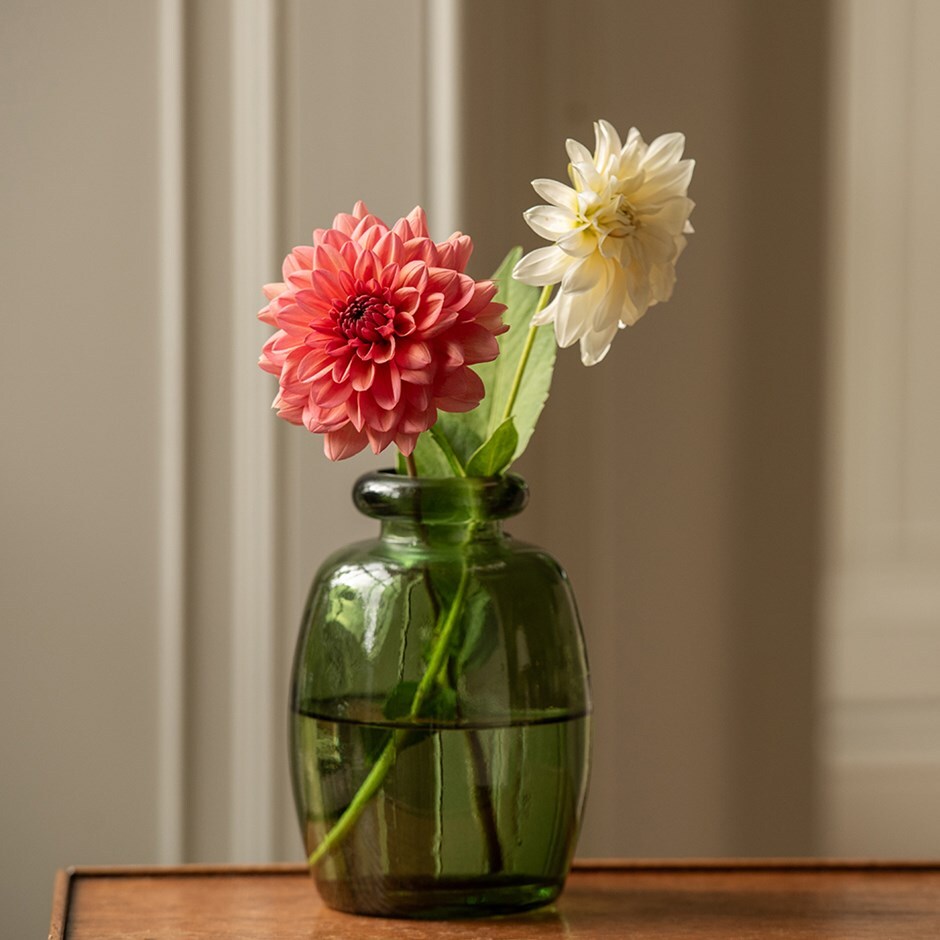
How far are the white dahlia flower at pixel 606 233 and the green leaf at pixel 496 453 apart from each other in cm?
6

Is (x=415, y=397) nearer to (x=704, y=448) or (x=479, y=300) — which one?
(x=479, y=300)

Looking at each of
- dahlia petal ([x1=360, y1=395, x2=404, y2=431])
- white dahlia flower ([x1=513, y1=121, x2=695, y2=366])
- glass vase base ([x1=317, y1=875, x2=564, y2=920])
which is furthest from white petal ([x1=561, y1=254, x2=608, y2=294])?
glass vase base ([x1=317, y1=875, x2=564, y2=920])

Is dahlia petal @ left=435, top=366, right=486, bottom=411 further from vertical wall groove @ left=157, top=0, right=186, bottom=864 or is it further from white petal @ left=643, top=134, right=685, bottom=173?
vertical wall groove @ left=157, top=0, right=186, bottom=864

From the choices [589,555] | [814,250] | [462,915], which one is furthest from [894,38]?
[462,915]

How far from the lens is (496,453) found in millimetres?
699

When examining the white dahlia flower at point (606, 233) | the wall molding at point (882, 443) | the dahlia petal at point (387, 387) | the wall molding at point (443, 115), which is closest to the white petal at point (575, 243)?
the white dahlia flower at point (606, 233)

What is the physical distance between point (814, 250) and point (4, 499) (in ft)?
2.27

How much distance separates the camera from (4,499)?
924 millimetres

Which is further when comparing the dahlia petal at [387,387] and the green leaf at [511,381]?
the green leaf at [511,381]

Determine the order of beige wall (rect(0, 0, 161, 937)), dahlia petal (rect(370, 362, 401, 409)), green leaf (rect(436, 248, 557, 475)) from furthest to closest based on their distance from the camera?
beige wall (rect(0, 0, 161, 937)) → green leaf (rect(436, 248, 557, 475)) → dahlia petal (rect(370, 362, 401, 409))

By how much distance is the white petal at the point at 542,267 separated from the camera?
0.65 m

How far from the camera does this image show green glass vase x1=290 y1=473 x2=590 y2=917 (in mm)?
677

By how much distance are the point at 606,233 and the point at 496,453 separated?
13cm

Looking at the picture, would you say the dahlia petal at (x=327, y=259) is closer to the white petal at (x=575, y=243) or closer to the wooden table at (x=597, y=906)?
the white petal at (x=575, y=243)
